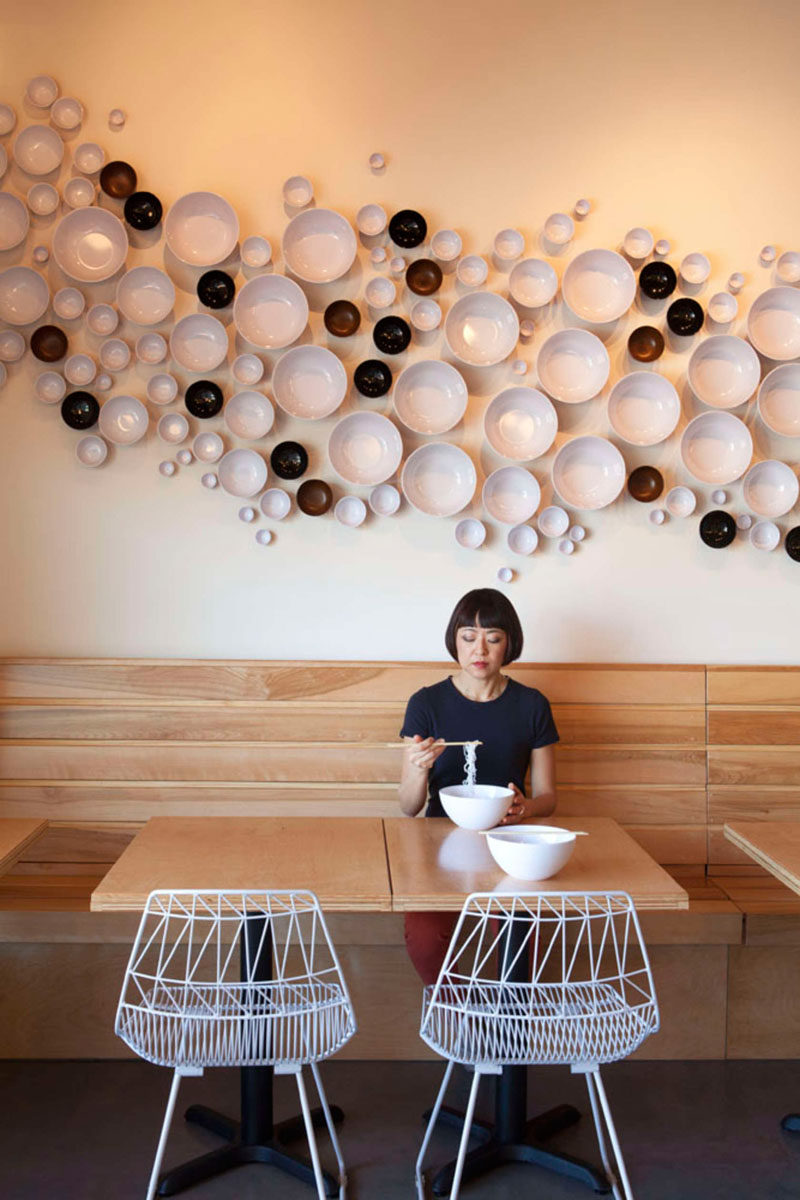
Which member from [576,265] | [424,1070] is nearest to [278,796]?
[424,1070]

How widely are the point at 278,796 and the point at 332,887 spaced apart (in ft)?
3.71

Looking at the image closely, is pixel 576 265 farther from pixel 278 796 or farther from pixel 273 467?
pixel 278 796

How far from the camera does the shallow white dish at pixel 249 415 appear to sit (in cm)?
346

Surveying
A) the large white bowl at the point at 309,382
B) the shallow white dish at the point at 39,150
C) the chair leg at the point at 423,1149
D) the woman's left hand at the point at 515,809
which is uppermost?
the shallow white dish at the point at 39,150

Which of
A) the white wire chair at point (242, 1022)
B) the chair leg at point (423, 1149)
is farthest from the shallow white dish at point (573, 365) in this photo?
the chair leg at point (423, 1149)

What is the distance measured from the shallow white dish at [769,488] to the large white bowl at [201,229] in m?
1.79

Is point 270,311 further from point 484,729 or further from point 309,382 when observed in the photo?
point 484,729

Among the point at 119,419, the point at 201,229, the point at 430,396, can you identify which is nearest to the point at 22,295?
the point at 119,419

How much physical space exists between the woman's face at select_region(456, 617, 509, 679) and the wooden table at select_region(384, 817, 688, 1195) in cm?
42

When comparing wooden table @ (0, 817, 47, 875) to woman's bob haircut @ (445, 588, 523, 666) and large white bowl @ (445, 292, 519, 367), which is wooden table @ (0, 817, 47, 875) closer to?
woman's bob haircut @ (445, 588, 523, 666)

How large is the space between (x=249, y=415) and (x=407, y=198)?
843mm

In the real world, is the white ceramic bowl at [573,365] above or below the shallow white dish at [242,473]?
above

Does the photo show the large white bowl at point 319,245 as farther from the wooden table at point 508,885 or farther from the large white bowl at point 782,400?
the wooden table at point 508,885

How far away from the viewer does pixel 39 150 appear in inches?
134
